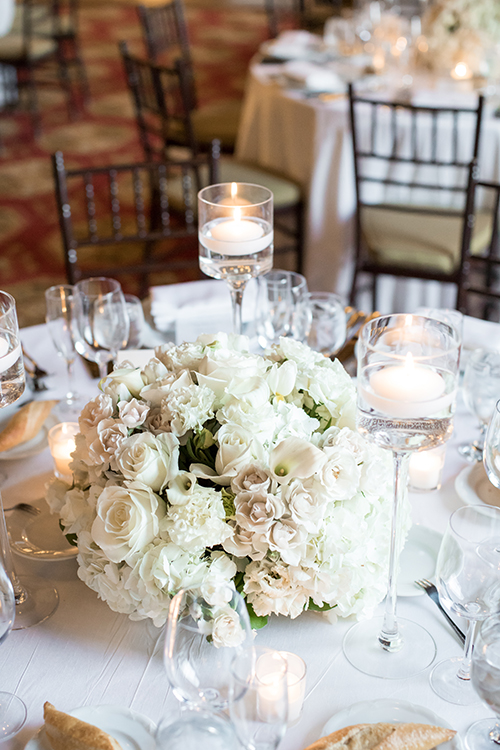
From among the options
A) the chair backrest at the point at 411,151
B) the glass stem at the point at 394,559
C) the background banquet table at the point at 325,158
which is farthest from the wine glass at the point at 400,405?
the background banquet table at the point at 325,158

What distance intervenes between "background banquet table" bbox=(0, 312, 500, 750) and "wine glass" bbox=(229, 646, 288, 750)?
119mm

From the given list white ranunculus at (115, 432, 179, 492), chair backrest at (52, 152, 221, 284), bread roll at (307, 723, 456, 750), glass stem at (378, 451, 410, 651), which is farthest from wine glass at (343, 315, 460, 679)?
chair backrest at (52, 152, 221, 284)

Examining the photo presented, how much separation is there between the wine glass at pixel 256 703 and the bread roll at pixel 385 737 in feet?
0.37

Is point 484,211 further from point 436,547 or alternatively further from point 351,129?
point 436,547

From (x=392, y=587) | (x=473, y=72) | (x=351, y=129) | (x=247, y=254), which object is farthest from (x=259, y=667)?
(x=473, y=72)

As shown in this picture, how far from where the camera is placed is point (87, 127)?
19.0 feet

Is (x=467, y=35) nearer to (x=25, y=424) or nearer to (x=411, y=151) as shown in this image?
(x=411, y=151)

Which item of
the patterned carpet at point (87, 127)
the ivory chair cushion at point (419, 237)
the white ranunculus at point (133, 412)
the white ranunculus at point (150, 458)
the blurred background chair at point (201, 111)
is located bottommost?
the patterned carpet at point (87, 127)

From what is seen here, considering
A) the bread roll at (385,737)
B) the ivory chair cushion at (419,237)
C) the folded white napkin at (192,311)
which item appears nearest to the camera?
the bread roll at (385,737)

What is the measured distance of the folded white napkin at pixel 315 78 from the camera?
3178 mm

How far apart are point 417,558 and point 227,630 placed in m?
0.45

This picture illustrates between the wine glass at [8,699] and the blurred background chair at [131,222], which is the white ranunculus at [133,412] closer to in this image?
the wine glass at [8,699]

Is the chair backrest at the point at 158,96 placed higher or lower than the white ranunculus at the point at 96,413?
lower

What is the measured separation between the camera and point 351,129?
110 inches
